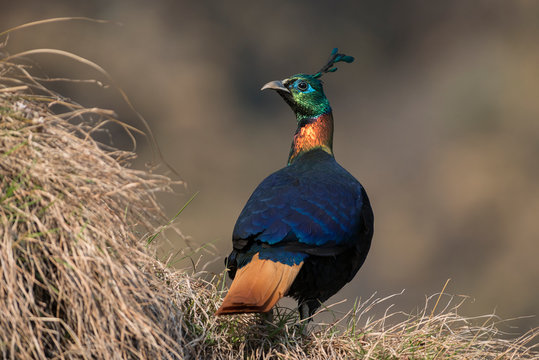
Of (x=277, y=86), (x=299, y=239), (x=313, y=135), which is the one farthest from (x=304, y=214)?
(x=277, y=86)

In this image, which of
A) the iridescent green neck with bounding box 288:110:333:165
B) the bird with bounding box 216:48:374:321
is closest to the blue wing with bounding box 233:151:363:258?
the bird with bounding box 216:48:374:321

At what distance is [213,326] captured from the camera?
92.4 inches

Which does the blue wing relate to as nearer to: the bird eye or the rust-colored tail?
the rust-colored tail

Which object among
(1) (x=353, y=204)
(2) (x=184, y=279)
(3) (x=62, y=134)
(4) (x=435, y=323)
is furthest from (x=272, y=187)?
(3) (x=62, y=134)

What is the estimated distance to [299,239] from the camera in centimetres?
257

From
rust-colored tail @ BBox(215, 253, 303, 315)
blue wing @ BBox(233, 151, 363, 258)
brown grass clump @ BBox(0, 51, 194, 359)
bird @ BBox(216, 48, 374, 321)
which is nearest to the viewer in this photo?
brown grass clump @ BBox(0, 51, 194, 359)

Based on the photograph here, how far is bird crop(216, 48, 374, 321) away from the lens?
2383 millimetres

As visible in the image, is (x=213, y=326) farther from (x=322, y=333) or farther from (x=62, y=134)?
(x=62, y=134)

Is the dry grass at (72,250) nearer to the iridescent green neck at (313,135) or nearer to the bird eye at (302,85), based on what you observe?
the iridescent green neck at (313,135)

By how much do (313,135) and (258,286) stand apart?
129cm

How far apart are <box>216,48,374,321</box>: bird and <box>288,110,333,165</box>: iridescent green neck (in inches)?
8.8

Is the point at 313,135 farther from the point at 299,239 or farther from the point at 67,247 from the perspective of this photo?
the point at 67,247

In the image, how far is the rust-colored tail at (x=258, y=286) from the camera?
7.24ft

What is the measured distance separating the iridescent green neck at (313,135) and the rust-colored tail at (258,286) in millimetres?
1056
